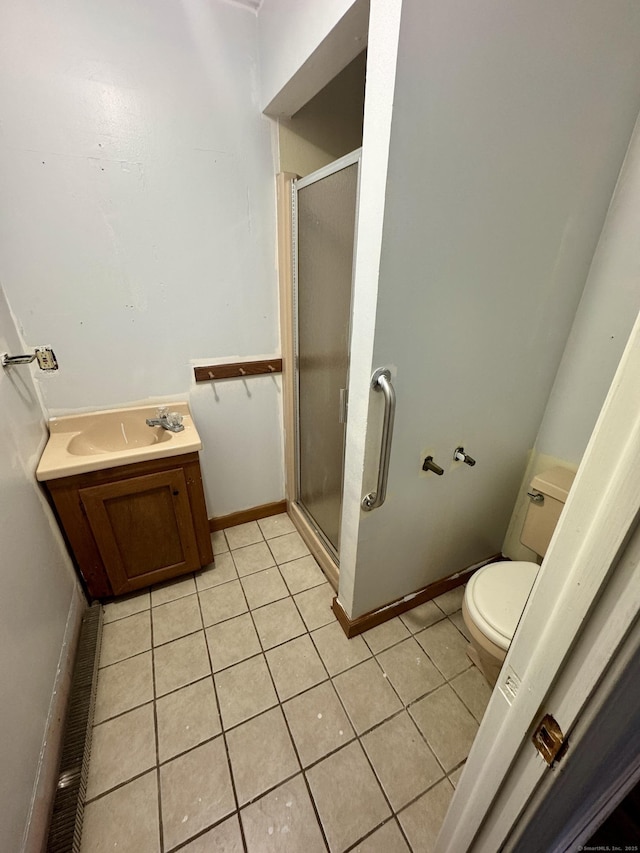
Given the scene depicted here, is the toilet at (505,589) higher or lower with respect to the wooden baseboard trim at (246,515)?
higher

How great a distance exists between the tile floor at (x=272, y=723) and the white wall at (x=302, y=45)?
81.4 inches

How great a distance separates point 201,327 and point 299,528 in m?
1.29

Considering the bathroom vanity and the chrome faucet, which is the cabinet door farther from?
the chrome faucet

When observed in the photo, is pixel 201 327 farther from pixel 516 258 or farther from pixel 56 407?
pixel 516 258

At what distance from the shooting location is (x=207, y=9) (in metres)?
1.24

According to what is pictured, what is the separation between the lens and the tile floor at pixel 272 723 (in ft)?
3.19

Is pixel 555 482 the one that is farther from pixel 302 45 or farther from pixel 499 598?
pixel 302 45

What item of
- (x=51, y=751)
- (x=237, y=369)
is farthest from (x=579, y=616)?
(x=237, y=369)

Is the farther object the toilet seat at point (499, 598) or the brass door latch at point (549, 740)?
the toilet seat at point (499, 598)

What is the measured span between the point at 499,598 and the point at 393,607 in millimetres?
496

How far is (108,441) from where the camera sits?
5.20ft

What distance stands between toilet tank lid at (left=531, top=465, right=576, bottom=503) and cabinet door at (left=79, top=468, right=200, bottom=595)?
153 centimetres

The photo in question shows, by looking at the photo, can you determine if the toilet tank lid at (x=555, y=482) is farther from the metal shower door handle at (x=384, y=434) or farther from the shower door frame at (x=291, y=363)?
the shower door frame at (x=291, y=363)

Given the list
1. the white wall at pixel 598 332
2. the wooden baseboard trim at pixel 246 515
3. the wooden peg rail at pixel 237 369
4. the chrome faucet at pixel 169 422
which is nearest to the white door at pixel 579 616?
the white wall at pixel 598 332
